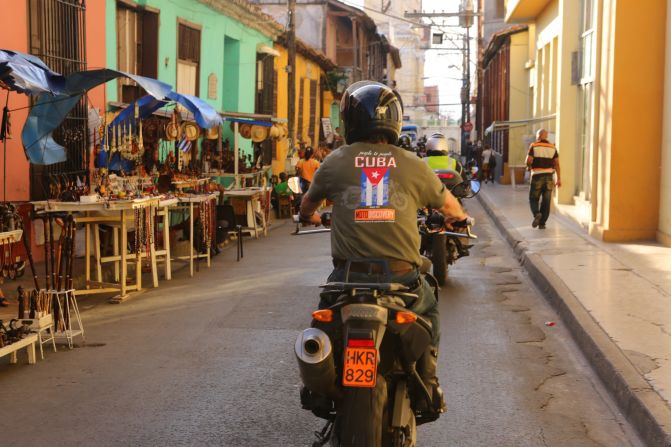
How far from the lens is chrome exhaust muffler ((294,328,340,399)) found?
4.28 metres

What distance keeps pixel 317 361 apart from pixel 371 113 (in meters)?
1.32

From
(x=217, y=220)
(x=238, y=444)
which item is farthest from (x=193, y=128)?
(x=238, y=444)

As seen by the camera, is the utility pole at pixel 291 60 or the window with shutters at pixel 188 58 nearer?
the window with shutters at pixel 188 58

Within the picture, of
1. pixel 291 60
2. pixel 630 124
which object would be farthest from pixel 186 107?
pixel 291 60

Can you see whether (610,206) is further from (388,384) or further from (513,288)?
(388,384)

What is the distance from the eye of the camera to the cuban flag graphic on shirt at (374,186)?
4.67 m

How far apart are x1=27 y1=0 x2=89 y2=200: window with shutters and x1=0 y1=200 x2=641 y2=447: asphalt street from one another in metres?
2.78

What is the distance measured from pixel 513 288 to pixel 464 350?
3763 millimetres

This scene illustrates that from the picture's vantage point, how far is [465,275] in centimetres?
1255

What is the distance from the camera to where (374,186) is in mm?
4691

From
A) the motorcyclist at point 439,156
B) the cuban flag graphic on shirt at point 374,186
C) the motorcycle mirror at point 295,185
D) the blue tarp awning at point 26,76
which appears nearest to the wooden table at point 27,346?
the blue tarp awning at point 26,76

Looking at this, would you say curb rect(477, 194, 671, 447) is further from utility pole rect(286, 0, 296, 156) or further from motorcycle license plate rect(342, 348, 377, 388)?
utility pole rect(286, 0, 296, 156)

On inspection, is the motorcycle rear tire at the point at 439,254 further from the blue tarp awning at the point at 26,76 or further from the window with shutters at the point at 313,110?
the window with shutters at the point at 313,110

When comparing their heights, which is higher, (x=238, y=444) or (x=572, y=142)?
(x=572, y=142)
